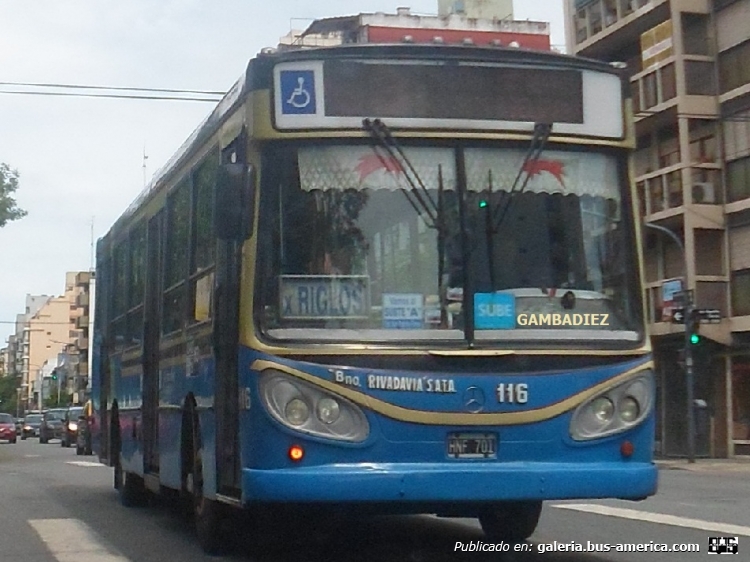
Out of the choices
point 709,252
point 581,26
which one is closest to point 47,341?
point 581,26

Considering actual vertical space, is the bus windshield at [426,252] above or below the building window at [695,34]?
below

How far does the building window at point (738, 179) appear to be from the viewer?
113ft

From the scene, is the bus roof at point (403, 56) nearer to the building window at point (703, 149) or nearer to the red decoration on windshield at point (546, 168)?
the red decoration on windshield at point (546, 168)

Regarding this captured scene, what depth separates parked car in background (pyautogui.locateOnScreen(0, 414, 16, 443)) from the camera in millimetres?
61000

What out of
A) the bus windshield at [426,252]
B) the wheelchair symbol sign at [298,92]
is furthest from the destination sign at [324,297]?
the wheelchair symbol sign at [298,92]

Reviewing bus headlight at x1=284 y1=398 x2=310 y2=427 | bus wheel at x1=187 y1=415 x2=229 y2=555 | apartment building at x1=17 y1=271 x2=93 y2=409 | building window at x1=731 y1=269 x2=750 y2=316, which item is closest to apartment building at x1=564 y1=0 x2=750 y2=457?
building window at x1=731 y1=269 x2=750 y2=316

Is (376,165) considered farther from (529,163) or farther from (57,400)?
(57,400)

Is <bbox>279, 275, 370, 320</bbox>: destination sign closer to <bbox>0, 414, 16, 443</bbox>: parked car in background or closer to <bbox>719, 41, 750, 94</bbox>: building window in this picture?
<bbox>719, 41, 750, 94</bbox>: building window

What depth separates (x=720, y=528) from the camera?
11.8 m

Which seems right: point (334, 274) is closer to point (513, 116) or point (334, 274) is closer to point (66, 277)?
point (513, 116)

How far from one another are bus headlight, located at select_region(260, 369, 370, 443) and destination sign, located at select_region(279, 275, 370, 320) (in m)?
0.43

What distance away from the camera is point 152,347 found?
12688 millimetres

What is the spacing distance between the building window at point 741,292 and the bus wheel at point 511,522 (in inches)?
963

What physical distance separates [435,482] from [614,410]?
1253 mm
